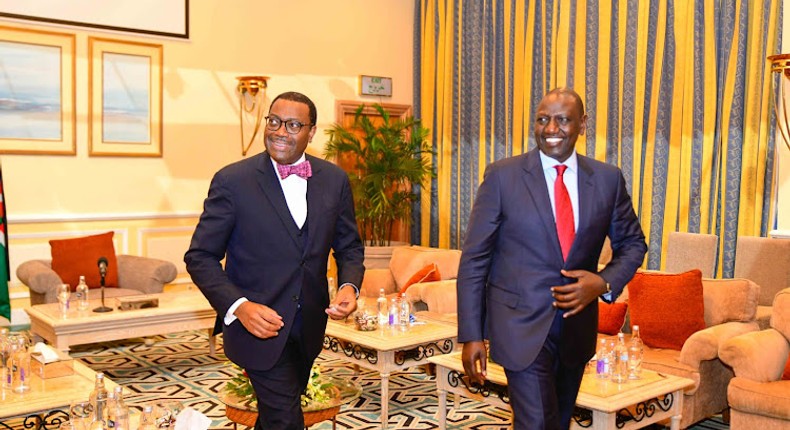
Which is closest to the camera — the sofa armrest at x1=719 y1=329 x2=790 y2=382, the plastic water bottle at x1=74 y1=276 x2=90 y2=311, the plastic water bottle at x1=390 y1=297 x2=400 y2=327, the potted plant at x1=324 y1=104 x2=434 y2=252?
the sofa armrest at x1=719 y1=329 x2=790 y2=382

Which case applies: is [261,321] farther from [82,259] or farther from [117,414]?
[82,259]

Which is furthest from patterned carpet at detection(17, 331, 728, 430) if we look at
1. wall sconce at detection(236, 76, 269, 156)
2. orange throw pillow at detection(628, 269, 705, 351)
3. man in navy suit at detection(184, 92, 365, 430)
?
wall sconce at detection(236, 76, 269, 156)

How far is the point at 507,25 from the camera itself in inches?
355

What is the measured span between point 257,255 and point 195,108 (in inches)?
238

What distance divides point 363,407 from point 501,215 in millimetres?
2877

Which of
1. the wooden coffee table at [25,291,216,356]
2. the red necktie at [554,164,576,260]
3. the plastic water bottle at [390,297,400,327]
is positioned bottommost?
the wooden coffee table at [25,291,216,356]

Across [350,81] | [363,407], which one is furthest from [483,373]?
[350,81]

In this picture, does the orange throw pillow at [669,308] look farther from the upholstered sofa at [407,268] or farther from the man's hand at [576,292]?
the man's hand at [576,292]

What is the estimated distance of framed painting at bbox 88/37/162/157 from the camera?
8.02m

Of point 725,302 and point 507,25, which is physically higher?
point 507,25

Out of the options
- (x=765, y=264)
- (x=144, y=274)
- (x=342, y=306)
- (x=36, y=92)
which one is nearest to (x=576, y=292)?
(x=342, y=306)

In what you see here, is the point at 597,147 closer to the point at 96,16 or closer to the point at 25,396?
the point at 96,16

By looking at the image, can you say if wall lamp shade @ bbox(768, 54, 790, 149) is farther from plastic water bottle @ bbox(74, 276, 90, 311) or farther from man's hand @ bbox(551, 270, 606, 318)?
plastic water bottle @ bbox(74, 276, 90, 311)

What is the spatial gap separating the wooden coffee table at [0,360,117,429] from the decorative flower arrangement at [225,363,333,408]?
1.93ft
